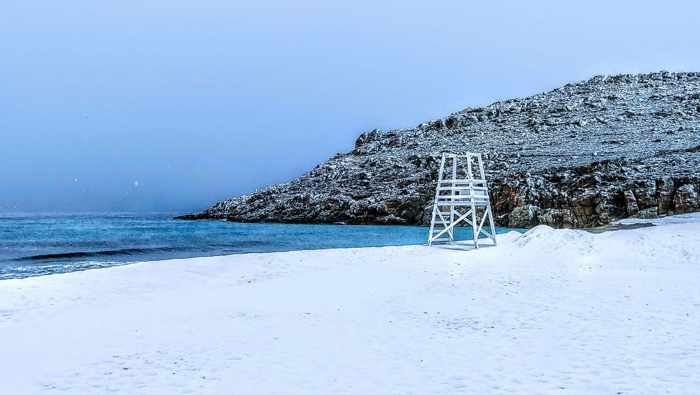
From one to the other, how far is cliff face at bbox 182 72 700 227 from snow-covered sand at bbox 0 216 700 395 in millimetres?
44952

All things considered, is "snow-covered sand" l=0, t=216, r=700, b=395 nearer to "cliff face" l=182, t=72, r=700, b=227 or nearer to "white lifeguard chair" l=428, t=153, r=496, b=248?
"white lifeguard chair" l=428, t=153, r=496, b=248

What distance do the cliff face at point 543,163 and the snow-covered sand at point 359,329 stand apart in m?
45.0

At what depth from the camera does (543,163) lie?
75.1m

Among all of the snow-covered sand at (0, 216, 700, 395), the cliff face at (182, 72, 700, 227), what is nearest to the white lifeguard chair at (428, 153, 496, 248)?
the snow-covered sand at (0, 216, 700, 395)

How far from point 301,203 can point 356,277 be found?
8245cm

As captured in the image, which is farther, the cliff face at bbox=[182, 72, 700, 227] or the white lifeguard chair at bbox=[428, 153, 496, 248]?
the cliff face at bbox=[182, 72, 700, 227]

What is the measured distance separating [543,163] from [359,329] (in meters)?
70.2

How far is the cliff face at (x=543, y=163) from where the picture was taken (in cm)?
6122

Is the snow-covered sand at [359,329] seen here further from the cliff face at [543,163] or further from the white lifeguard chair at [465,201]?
the cliff face at [543,163]

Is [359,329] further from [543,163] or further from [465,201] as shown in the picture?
[543,163]

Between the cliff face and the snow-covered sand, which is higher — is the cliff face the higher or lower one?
the higher one

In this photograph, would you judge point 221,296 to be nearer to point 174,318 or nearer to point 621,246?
point 174,318

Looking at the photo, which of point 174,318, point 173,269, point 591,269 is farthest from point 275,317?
point 591,269

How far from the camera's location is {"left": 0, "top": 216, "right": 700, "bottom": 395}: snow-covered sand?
270 inches
